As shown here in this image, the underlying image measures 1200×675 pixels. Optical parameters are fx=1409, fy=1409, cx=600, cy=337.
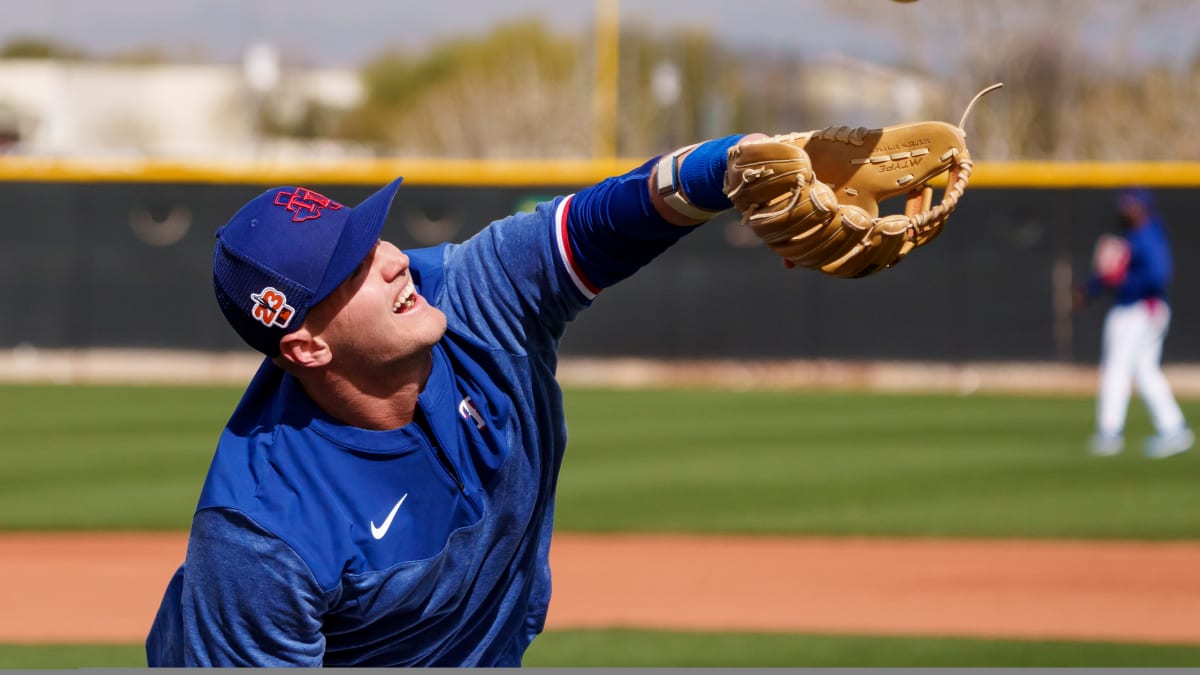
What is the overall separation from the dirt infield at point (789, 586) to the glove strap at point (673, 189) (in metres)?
4.22

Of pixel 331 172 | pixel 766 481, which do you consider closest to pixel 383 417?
pixel 766 481

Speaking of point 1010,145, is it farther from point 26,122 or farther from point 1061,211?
point 26,122

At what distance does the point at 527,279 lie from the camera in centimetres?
254

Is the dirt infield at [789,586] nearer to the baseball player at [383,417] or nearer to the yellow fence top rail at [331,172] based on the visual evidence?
the baseball player at [383,417]

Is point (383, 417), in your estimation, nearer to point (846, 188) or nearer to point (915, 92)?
point (846, 188)

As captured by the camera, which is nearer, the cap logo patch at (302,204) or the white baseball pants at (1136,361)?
the cap logo patch at (302,204)

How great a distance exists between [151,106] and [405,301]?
28751mm

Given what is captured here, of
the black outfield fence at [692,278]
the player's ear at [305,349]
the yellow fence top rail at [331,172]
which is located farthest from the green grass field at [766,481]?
the yellow fence top rail at [331,172]

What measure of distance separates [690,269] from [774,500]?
8068 mm

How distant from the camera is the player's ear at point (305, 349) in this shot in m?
2.45

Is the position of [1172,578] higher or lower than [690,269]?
lower

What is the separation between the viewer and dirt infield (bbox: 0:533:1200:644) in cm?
637

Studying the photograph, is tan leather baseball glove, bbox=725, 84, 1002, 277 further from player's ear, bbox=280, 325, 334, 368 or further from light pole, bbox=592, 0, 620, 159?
light pole, bbox=592, 0, 620, 159

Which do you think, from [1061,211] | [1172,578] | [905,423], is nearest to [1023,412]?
[905,423]
